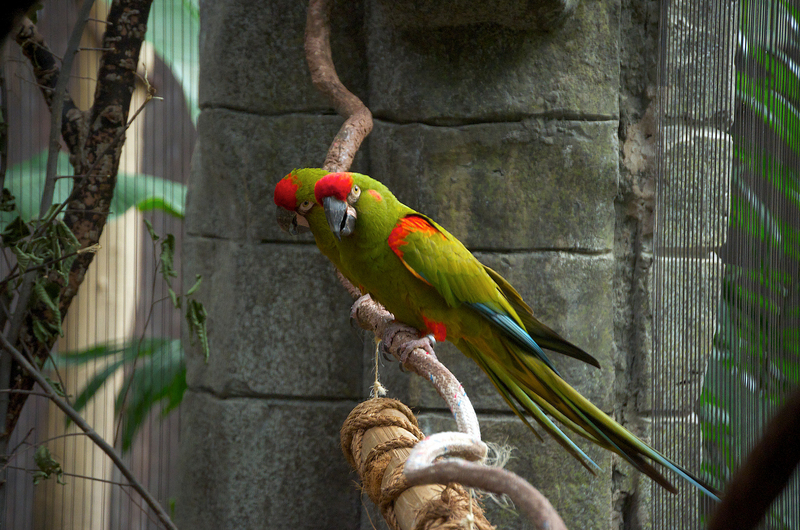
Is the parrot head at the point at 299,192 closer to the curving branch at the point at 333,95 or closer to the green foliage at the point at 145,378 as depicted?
the curving branch at the point at 333,95

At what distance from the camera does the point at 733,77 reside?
4.01 feet

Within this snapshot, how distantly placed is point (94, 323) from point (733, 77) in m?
2.27

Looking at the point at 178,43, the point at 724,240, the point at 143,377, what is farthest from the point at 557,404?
the point at 178,43

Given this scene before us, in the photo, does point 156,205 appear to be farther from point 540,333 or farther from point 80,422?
point 540,333

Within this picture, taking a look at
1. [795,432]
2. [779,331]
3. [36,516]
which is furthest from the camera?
[36,516]

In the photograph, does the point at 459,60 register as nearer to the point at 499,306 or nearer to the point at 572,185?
the point at 572,185

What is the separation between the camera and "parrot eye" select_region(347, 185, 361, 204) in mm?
1171

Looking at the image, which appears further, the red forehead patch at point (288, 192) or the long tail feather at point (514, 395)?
the red forehead patch at point (288, 192)

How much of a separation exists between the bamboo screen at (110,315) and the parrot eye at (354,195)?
1.12 m

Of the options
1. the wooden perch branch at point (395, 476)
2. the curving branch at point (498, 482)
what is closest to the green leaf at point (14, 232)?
the wooden perch branch at point (395, 476)

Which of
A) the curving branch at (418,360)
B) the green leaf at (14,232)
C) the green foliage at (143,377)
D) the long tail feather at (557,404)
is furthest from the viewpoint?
the green foliage at (143,377)

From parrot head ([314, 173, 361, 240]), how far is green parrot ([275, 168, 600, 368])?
2.9 inches

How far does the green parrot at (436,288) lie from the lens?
116cm

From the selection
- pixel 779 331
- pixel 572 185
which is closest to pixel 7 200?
pixel 572 185
